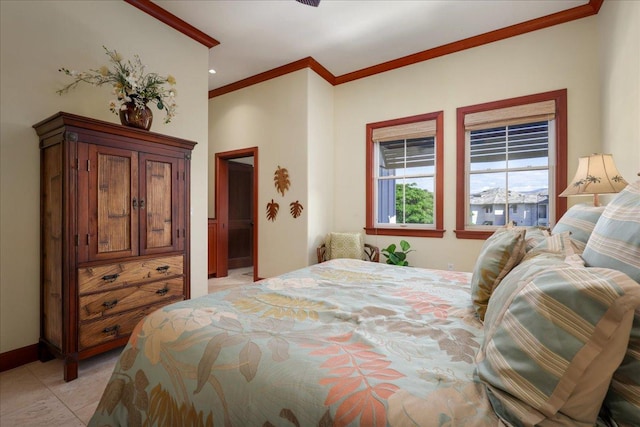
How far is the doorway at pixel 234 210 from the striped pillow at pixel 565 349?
4.23m

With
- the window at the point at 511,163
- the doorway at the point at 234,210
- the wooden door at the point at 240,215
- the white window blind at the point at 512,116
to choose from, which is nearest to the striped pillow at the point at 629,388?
the window at the point at 511,163

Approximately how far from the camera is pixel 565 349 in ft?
1.94

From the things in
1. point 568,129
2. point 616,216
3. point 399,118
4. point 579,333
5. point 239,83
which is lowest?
point 579,333

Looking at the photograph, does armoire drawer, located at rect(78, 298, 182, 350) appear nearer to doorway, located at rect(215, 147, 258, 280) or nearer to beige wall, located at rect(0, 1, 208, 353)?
beige wall, located at rect(0, 1, 208, 353)

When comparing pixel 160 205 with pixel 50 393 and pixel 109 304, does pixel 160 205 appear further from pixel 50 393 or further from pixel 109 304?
pixel 50 393

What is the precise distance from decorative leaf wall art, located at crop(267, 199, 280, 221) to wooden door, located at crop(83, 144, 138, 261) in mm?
2229

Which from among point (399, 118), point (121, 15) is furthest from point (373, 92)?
point (121, 15)

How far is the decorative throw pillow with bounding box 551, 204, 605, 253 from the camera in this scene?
49.4 inches

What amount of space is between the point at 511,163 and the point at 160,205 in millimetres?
3900

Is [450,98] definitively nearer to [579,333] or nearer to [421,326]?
[421,326]

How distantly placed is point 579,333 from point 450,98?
3.83 metres

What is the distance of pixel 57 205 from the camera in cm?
209

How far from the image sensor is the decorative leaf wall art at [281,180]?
4312mm


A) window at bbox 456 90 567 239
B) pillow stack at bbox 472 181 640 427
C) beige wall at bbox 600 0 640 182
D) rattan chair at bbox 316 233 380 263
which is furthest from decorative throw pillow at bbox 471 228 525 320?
rattan chair at bbox 316 233 380 263
